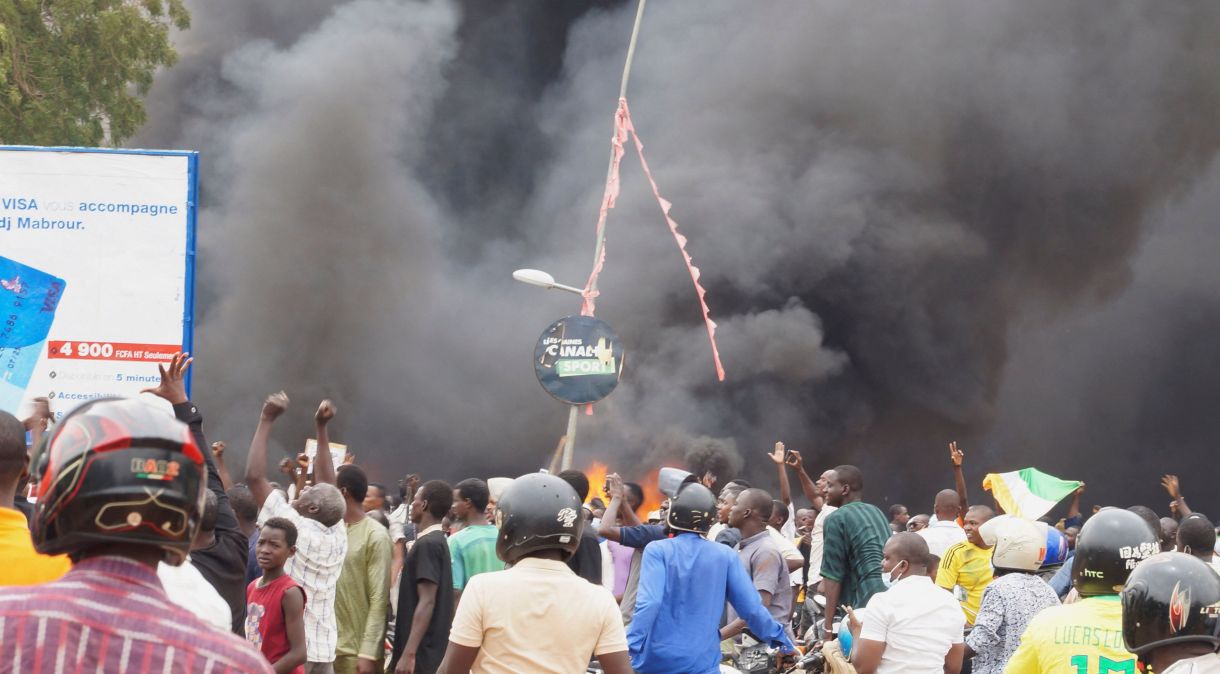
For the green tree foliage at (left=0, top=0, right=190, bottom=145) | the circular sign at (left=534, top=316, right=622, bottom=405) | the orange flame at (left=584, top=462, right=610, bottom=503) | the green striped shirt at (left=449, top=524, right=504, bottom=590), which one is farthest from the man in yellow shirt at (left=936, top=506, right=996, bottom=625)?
the green tree foliage at (left=0, top=0, right=190, bottom=145)

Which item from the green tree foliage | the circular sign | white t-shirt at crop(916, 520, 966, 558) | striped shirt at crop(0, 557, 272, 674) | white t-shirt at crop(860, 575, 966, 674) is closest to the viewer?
striped shirt at crop(0, 557, 272, 674)

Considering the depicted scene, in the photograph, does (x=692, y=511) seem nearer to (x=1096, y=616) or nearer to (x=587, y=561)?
(x=587, y=561)

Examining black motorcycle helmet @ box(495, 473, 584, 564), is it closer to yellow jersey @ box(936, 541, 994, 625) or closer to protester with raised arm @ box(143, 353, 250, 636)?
protester with raised arm @ box(143, 353, 250, 636)

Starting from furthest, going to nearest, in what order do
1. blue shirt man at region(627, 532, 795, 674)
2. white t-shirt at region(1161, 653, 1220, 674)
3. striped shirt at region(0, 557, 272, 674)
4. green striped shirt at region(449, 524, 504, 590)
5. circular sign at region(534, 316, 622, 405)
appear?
circular sign at region(534, 316, 622, 405)
green striped shirt at region(449, 524, 504, 590)
blue shirt man at region(627, 532, 795, 674)
white t-shirt at region(1161, 653, 1220, 674)
striped shirt at region(0, 557, 272, 674)

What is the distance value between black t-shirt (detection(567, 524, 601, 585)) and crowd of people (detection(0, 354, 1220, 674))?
1 centimetres

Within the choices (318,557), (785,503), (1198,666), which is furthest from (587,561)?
(785,503)

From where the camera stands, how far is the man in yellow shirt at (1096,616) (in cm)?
348

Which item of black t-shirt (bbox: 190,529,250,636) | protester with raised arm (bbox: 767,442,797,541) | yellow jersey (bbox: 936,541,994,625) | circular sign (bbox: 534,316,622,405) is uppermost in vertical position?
circular sign (bbox: 534,316,622,405)

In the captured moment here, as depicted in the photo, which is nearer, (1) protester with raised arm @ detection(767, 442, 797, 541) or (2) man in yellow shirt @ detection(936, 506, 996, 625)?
(2) man in yellow shirt @ detection(936, 506, 996, 625)

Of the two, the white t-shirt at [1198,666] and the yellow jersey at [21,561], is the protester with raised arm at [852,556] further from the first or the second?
the yellow jersey at [21,561]

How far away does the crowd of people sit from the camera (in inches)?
67.5

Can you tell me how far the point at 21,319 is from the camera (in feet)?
17.7

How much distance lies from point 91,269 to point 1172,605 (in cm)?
456

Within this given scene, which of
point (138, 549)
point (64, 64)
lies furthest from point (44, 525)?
point (64, 64)
